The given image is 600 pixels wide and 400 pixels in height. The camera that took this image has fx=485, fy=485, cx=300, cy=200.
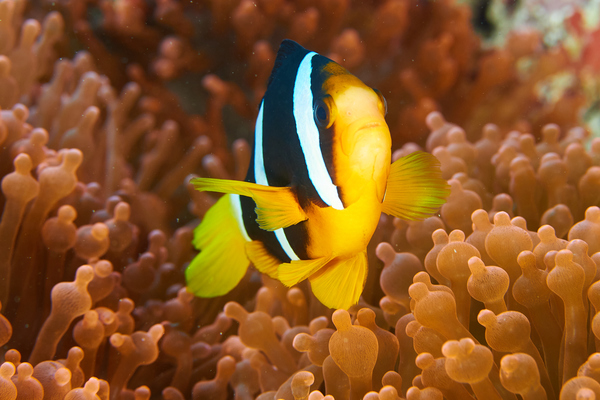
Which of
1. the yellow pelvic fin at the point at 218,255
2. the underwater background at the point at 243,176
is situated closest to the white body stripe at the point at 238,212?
the yellow pelvic fin at the point at 218,255

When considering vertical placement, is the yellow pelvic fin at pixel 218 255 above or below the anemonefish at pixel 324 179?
below

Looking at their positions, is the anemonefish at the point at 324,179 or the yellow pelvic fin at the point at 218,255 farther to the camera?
the yellow pelvic fin at the point at 218,255

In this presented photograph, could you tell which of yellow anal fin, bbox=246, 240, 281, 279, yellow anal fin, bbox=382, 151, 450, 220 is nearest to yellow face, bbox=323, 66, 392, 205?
yellow anal fin, bbox=382, 151, 450, 220

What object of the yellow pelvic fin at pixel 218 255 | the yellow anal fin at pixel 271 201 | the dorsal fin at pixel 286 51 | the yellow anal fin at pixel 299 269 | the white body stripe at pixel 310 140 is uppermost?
the dorsal fin at pixel 286 51

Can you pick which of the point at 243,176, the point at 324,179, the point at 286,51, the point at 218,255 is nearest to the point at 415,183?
the point at 324,179

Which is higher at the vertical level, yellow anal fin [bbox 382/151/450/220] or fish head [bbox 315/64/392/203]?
fish head [bbox 315/64/392/203]

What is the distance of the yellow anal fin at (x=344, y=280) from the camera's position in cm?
70

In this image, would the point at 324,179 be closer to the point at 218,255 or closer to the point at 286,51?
the point at 286,51

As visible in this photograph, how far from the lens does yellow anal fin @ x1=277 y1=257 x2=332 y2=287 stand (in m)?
0.67

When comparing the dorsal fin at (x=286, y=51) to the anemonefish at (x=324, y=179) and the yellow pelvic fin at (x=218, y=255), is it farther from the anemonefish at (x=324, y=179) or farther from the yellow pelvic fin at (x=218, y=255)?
the yellow pelvic fin at (x=218, y=255)

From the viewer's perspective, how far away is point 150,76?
1.68 metres

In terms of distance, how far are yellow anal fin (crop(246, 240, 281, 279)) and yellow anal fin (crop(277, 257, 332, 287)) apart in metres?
0.12

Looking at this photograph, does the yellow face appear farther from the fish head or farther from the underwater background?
the underwater background

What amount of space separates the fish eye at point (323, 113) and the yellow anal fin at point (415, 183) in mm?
154
